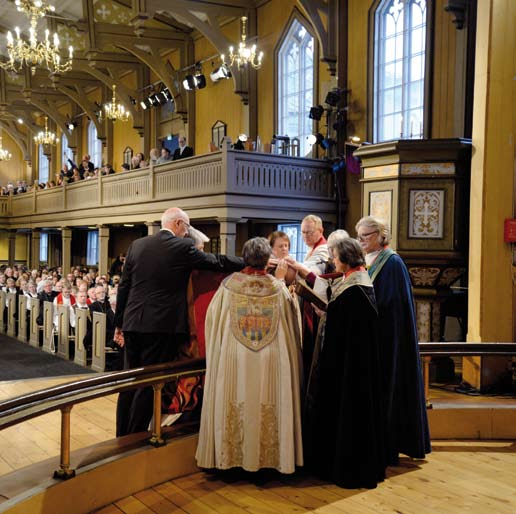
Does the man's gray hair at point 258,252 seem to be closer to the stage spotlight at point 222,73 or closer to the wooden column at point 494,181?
the wooden column at point 494,181

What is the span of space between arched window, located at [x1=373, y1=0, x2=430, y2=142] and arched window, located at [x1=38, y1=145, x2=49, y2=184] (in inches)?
805

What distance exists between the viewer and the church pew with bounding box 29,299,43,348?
454 inches

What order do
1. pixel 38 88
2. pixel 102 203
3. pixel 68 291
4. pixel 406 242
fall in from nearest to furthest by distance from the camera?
pixel 406 242 < pixel 68 291 < pixel 102 203 < pixel 38 88

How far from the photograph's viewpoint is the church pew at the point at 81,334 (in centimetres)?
971

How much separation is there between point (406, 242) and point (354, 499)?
11.2 ft

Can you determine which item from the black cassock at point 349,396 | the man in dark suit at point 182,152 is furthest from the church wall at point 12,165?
the black cassock at point 349,396

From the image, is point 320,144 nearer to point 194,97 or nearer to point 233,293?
point 194,97

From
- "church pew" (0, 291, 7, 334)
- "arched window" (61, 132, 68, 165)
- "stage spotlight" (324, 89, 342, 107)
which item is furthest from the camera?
"arched window" (61, 132, 68, 165)

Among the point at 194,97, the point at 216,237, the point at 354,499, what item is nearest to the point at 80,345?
the point at 354,499

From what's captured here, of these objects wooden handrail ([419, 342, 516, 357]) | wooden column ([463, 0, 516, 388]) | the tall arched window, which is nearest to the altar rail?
the tall arched window

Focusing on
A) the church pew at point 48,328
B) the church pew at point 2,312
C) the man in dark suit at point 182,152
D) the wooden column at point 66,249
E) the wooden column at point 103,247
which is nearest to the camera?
the church pew at point 48,328

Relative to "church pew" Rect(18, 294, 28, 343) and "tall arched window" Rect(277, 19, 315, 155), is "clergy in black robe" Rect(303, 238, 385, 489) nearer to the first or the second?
"church pew" Rect(18, 294, 28, 343)

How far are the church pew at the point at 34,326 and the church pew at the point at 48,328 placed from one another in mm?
441

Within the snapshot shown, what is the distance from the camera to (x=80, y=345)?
9.81 m
